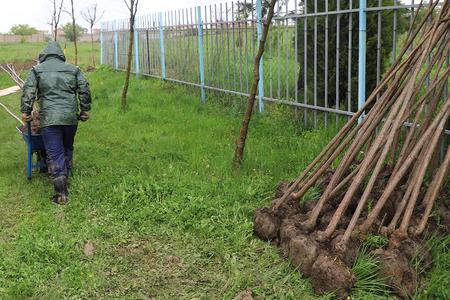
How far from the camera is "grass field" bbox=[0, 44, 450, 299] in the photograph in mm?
3727

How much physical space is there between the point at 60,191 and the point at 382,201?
3.32 m

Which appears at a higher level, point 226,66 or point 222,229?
point 226,66

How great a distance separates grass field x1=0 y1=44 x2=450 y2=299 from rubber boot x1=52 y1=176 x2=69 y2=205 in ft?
0.30

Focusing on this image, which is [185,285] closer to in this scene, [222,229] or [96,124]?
[222,229]

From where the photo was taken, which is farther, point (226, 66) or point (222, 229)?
point (226, 66)

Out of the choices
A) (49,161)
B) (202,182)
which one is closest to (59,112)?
(49,161)

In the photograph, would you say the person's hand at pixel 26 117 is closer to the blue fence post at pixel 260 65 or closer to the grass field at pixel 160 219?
the grass field at pixel 160 219

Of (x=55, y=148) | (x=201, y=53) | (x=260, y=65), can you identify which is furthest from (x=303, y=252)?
(x=201, y=53)

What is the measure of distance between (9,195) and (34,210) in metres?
0.64

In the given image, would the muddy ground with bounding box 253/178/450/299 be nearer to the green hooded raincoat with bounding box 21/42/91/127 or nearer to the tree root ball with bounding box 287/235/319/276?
the tree root ball with bounding box 287/235/319/276

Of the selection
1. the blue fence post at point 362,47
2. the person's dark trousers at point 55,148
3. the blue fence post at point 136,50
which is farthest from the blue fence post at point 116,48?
the blue fence post at point 362,47

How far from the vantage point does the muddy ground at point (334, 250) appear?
3396 mm

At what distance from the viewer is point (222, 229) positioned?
14.8 ft

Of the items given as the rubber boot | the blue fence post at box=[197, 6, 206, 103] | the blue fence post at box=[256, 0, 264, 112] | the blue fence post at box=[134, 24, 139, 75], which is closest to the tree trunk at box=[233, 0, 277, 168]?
the rubber boot
